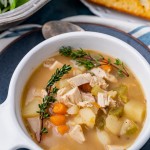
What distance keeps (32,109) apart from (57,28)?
68 centimetres

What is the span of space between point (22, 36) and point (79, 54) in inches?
16.7

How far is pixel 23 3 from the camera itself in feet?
9.80

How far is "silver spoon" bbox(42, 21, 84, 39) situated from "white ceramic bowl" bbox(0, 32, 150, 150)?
0.23 metres

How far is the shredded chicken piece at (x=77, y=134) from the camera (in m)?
2.30

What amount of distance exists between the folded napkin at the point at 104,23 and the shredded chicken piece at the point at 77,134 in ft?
2.69

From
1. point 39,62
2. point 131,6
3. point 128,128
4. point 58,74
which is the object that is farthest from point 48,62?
point 131,6

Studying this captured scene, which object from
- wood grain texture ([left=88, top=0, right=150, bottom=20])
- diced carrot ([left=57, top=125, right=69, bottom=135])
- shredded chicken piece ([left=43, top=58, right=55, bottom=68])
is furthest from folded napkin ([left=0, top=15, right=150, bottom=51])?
diced carrot ([left=57, top=125, right=69, bottom=135])

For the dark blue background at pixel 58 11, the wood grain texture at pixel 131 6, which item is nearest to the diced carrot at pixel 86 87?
the dark blue background at pixel 58 11

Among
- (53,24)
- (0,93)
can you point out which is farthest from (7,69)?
(53,24)

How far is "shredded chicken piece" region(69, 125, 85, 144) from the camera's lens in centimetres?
230

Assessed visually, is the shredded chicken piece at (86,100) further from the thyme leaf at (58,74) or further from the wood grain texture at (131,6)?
the wood grain texture at (131,6)

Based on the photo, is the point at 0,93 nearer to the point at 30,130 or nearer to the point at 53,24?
the point at 30,130

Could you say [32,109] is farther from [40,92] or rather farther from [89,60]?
[89,60]

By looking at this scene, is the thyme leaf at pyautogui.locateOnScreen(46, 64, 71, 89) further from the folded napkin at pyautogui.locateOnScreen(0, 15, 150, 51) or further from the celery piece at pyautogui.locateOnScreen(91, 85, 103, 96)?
the folded napkin at pyautogui.locateOnScreen(0, 15, 150, 51)
